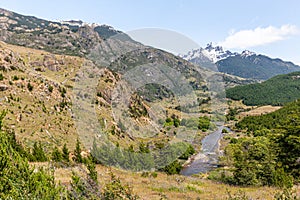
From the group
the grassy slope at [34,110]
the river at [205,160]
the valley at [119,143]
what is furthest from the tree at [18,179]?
the river at [205,160]

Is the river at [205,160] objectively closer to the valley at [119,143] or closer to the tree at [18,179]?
the valley at [119,143]

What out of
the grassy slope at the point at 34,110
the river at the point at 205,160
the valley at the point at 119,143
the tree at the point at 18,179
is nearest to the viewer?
the tree at the point at 18,179

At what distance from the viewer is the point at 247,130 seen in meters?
90.2

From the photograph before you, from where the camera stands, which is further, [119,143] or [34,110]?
[34,110]

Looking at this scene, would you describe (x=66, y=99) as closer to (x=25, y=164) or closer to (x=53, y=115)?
(x=53, y=115)

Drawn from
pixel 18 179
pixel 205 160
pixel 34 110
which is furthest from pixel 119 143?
pixel 205 160

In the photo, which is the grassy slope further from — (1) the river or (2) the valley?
(1) the river

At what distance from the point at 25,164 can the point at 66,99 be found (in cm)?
3860

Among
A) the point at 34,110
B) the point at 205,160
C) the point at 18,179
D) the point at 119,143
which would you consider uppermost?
the point at 34,110

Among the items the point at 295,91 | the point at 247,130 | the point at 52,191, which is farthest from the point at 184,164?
the point at 295,91

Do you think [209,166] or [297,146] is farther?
[209,166]

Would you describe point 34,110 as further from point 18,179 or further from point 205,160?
point 205,160

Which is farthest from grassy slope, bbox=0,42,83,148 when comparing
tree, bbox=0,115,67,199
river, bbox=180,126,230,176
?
river, bbox=180,126,230,176

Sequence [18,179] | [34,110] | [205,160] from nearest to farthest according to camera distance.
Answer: [18,179] → [34,110] → [205,160]
